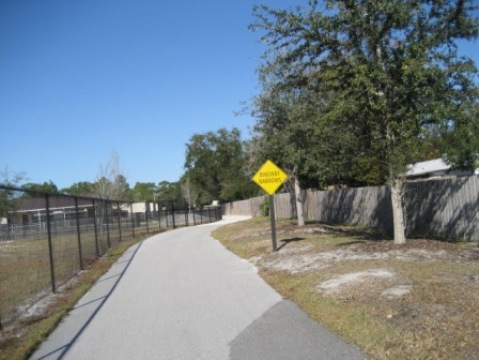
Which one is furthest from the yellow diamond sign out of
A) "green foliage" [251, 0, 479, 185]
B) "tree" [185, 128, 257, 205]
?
"tree" [185, 128, 257, 205]

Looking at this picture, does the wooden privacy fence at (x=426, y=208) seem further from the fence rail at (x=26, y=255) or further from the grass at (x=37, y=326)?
the fence rail at (x=26, y=255)

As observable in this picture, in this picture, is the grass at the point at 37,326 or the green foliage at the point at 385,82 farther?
the green foliage at the point at 385,82

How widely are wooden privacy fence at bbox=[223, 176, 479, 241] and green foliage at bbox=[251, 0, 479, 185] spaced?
8.47ft

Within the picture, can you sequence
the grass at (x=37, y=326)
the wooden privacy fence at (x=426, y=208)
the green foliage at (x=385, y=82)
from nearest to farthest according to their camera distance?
the grass at (x=37, y=326) → the green foliage at (x=385, y=82) → the wooden privacy fence at (x=426, y=208)

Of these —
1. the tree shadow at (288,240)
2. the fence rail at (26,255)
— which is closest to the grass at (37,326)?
the fence rail at (26,255)

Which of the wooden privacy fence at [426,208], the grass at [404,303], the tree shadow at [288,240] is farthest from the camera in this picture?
the tree shadow at [288,240]

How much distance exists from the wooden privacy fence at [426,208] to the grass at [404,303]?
3199 millimetres

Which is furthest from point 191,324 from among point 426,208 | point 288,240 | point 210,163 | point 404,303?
point 210,163

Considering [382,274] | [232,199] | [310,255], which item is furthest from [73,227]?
[232,199]

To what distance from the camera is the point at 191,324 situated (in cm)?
743

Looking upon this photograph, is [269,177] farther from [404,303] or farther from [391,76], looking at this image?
[404,303]

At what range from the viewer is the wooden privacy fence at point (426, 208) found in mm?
14477

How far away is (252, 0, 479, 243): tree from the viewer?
1136cm

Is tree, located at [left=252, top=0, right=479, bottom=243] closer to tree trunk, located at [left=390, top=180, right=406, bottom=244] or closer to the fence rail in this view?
tree trunk, located at [left=390, top=180, right=406, bottom=244]
